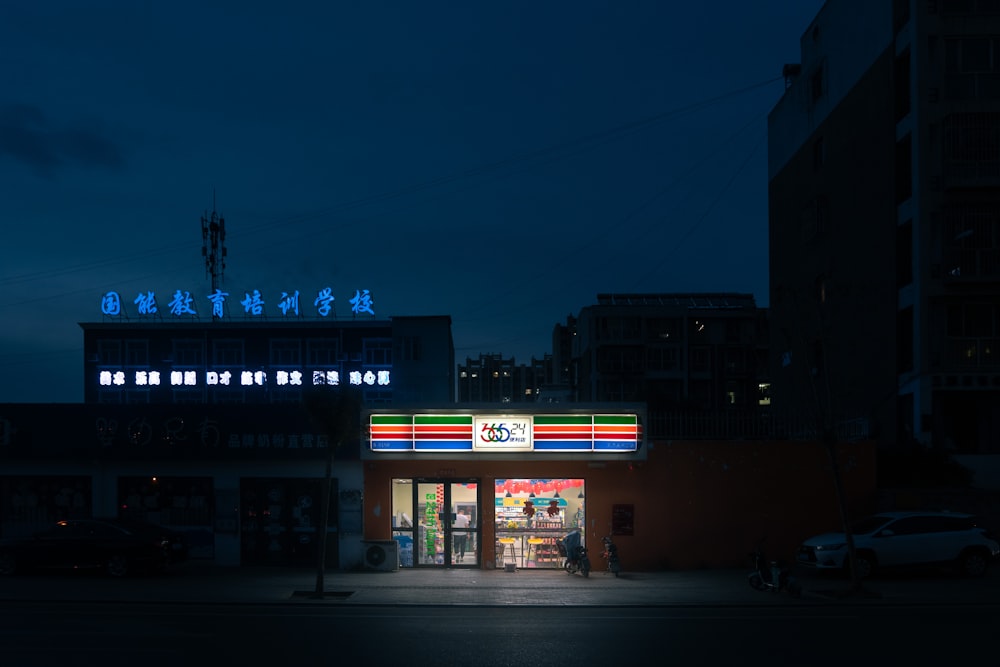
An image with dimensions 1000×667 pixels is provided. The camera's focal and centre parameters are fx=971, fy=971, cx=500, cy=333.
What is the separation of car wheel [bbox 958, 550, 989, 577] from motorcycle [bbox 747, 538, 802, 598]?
4729mm

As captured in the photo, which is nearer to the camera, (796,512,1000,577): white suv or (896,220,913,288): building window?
(796,512,1000,577): white suv

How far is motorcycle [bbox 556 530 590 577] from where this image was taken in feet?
76.3

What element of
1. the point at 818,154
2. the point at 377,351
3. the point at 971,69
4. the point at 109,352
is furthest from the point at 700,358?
the point at 109,352

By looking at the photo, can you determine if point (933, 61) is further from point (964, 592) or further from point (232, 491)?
point (232, 491)

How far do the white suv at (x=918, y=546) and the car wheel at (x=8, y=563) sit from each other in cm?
1891

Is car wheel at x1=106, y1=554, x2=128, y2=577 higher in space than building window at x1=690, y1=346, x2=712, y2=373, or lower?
lower

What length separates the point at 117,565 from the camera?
901 inches

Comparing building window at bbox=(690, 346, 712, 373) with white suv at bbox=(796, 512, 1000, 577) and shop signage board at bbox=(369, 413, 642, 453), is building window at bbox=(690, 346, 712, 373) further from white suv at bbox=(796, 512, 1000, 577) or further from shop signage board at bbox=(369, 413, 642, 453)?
white suv at bbox=(796, 512, 1000, 577)

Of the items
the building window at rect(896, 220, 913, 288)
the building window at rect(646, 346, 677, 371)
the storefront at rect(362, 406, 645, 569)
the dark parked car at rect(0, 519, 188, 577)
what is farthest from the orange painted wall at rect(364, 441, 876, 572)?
the building window at rect(646, 346, 677, 371)

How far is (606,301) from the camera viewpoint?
7744cm

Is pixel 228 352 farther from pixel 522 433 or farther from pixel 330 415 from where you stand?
pixel 330 415

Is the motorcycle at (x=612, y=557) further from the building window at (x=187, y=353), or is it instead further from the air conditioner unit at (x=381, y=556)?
the building window at (x=187, y=353)

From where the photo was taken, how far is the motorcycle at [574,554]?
76.3 feet

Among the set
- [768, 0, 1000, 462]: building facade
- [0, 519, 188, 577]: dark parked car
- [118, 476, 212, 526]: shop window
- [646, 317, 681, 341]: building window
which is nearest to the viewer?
[0, 519, 188, 577]: dark parked car
